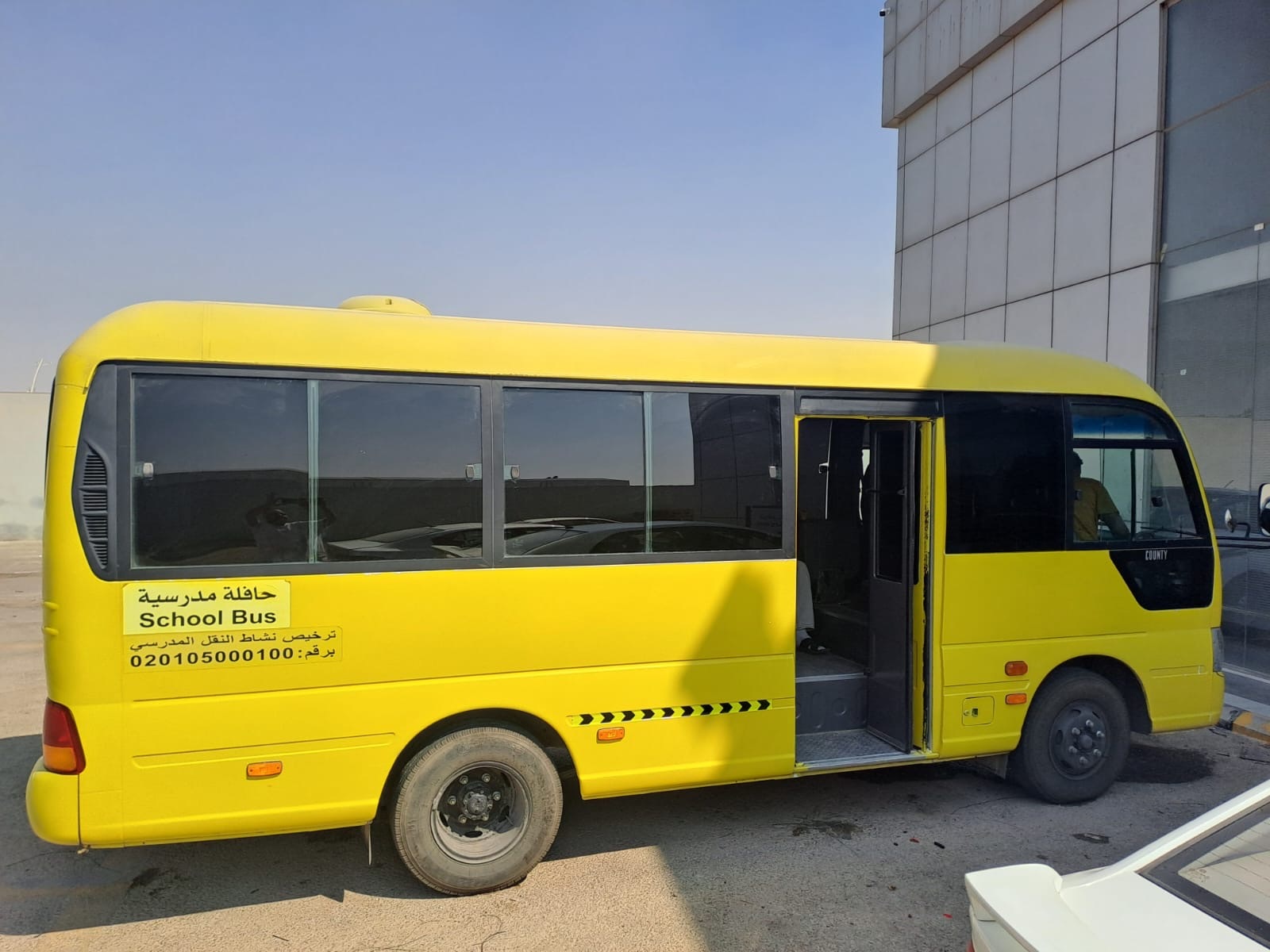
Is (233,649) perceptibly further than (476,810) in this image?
No

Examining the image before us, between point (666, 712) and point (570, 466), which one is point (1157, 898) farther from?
point (570, 466)

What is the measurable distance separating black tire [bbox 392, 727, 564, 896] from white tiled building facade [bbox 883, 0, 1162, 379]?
1078 centimetres

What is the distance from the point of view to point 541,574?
4.16m

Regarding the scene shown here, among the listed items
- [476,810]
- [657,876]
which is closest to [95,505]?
[476,810]

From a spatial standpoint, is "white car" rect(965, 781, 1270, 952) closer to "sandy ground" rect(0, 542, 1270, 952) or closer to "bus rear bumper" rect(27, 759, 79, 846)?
"sandy ground" rect(0, 542, 1270, 952)

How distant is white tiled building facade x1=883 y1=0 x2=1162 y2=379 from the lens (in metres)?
11.6

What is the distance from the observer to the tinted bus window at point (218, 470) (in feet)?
12.0

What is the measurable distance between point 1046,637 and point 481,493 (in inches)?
140

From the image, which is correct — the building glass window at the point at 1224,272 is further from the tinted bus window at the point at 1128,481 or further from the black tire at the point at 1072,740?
the black tire at the point at 1072,740

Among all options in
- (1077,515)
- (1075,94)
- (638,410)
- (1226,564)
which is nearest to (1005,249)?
(1075,94)

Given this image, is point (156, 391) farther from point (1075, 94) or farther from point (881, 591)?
point (1075, 94)

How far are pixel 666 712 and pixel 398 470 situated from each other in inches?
73.0

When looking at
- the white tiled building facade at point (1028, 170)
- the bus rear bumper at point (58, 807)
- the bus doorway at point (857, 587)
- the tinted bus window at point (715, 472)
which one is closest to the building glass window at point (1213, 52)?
the white tiled building facade at point (1028, 170)

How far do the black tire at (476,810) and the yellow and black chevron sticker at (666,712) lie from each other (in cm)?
28
